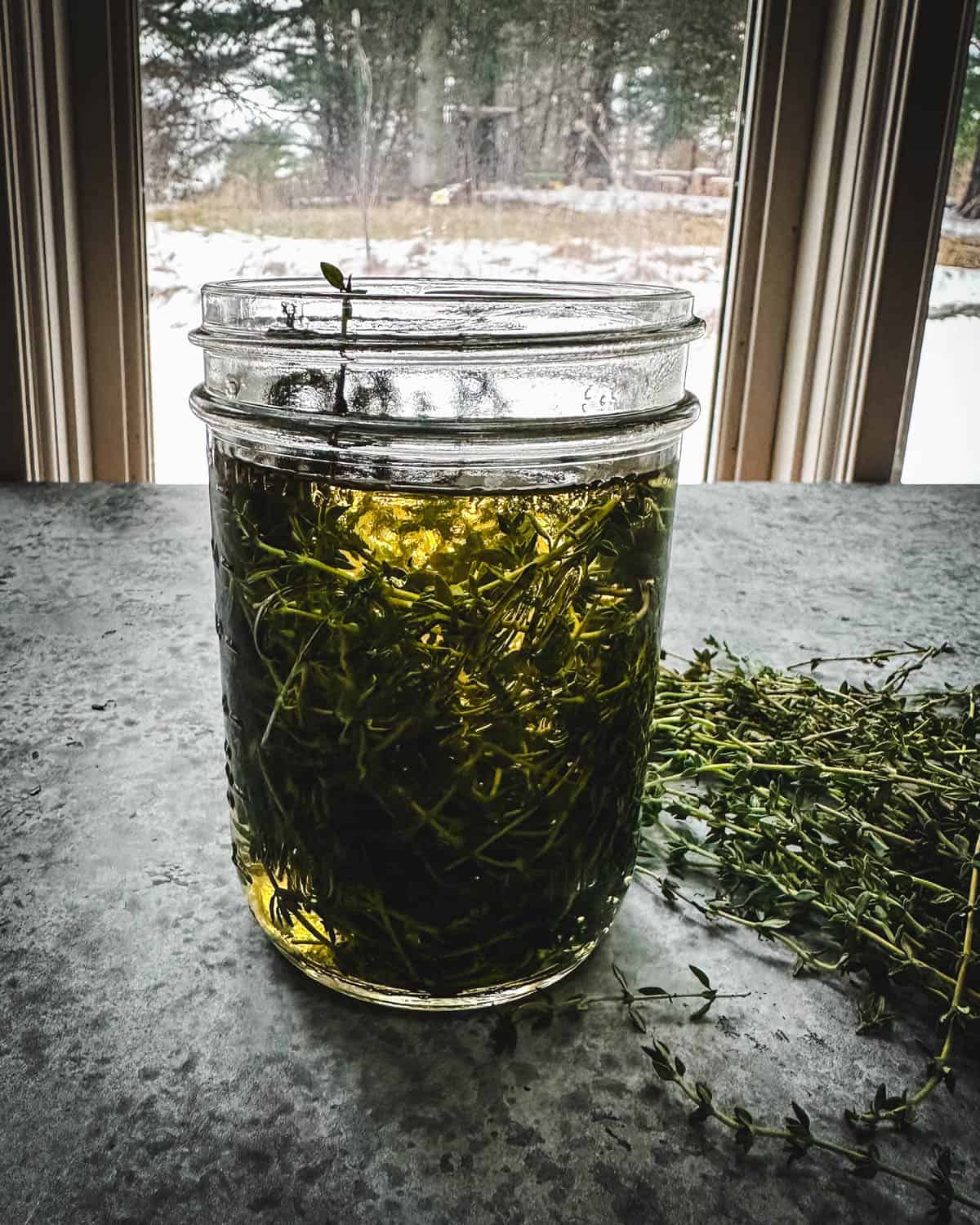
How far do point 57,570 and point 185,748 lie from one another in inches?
18.4

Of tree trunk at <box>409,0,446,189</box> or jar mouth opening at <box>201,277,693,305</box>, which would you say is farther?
tree trunk at <box>409,0,446,189</box>

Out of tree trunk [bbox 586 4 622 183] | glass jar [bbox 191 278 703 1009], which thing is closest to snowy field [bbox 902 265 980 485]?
tree trunk [bbox 586 4 622 183]

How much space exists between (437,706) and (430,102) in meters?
1.84

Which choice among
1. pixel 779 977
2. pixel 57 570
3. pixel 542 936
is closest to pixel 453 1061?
pixel 542 936

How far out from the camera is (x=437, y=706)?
17.6 inches

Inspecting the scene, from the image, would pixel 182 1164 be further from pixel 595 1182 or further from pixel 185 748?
pixel 185 748

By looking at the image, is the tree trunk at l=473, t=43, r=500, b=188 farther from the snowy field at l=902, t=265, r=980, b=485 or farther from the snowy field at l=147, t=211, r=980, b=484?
the snowy field at l=902, t=265, r=980, b=485

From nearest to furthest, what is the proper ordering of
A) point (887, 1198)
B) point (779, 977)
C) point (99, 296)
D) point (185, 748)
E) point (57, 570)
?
point (887, 1198), point (779, 977), point (185, 748), point (57, 570), point (99, 296)

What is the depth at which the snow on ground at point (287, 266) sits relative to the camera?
2074 millimetres

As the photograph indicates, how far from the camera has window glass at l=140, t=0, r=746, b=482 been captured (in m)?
1.96

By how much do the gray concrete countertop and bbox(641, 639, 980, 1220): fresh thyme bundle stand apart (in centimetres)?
2

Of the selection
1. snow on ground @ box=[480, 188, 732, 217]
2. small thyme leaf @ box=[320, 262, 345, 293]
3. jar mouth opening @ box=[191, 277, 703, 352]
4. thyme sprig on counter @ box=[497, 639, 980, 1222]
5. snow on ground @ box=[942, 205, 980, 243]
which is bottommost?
thyme sprig on counter @ box=[497, 639, 980, 1222]

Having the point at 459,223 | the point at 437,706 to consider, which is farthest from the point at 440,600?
the point at 459,223

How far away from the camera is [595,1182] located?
1.46 ft
